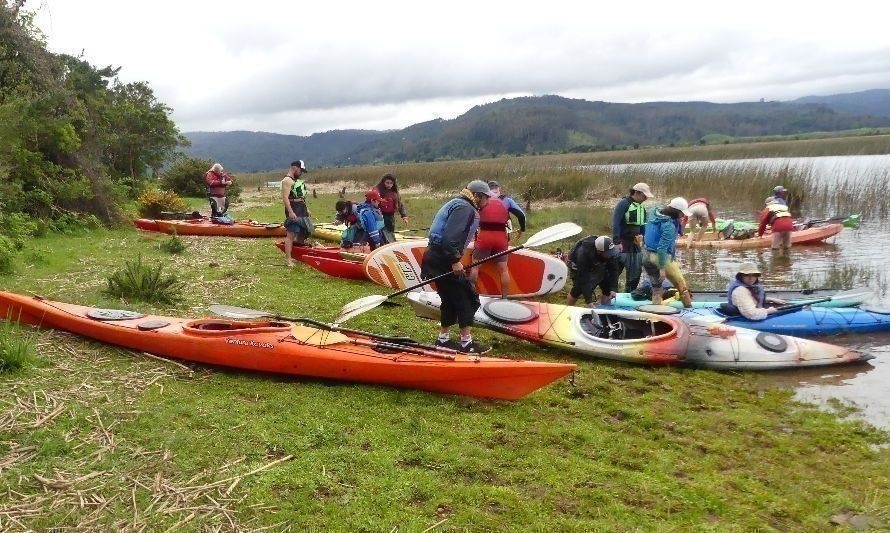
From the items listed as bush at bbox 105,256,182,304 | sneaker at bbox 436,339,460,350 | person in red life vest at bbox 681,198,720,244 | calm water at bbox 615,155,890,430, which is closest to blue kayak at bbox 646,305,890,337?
calm water at bbox 615,155,890,430

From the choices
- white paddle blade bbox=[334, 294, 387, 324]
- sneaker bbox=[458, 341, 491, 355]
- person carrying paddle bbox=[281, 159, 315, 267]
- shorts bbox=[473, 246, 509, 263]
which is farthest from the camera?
person carrying paddle bbox=[281, 159, 315, 267]

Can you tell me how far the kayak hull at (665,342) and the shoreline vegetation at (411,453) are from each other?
193 mm

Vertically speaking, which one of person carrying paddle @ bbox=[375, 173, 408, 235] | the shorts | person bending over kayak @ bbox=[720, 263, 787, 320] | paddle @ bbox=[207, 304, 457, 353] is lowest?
person bending over kayak @ bbox=[720, 263, 787, 320]

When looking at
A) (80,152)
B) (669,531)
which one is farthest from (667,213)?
(80,152)

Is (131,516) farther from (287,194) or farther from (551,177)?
(551,177)

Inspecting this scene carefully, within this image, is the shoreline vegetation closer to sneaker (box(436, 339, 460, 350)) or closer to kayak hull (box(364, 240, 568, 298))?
sneaker (box(436, 339, 460, 350))

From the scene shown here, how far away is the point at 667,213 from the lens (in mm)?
7609

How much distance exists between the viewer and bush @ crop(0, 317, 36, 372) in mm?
5012

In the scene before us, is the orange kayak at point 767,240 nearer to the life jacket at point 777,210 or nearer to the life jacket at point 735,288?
the life jacket at point 777,210

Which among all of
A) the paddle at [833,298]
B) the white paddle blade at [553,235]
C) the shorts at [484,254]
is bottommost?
the paddle at [833,298]

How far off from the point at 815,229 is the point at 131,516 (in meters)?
15.6

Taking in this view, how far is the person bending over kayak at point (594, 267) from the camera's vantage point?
816cm

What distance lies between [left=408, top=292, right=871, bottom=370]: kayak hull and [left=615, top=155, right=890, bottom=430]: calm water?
18cm

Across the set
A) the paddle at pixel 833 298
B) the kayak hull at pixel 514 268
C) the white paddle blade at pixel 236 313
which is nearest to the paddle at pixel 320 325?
the white paddle blade at pixel 236 313
